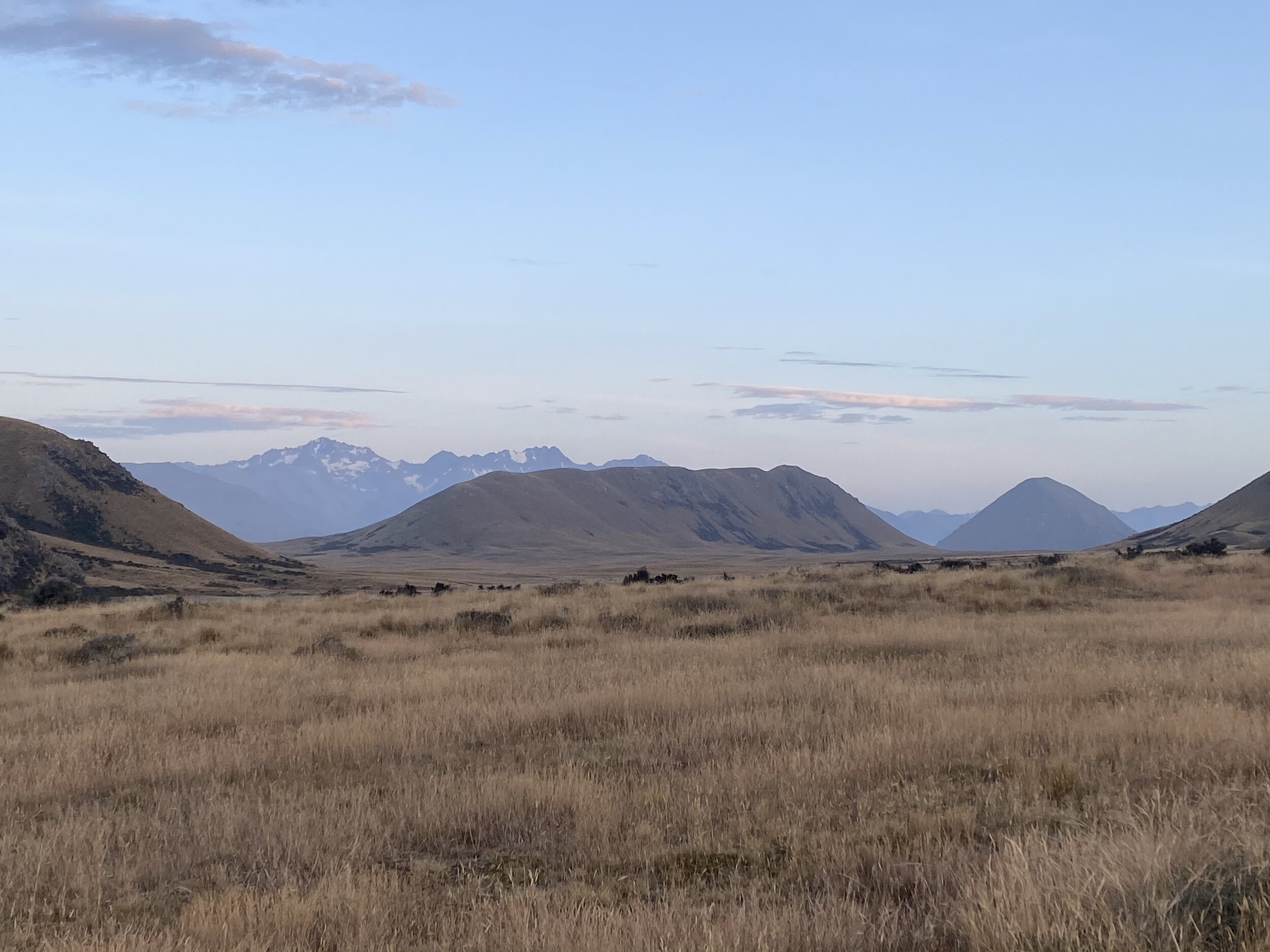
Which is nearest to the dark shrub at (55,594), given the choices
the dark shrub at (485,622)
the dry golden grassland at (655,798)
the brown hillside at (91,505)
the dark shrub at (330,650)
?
the dark shrub at (485,622)

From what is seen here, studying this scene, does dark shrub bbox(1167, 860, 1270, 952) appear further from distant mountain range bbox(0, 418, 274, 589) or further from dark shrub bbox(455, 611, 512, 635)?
distant mountain range bbox(0, 418, 274, 589)

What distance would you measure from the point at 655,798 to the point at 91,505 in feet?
322

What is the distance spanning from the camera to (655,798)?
7273mm

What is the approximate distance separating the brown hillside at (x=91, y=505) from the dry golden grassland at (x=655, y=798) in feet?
261

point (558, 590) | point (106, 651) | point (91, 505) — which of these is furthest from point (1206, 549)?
point (91, 505)

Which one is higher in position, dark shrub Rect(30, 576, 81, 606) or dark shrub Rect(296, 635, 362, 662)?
dark shrub Rect(296, 635, 362, 662)

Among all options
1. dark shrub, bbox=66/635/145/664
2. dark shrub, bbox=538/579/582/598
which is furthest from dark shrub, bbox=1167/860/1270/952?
dark shrub, bbox=538/579/582/598

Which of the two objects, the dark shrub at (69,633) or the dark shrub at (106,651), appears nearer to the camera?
the dark shrub at (106,651)

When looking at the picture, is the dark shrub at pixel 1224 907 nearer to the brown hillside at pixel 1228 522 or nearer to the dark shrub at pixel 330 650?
the dark shrub at pixel 330 650

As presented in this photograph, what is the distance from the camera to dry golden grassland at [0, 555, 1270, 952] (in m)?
4.63

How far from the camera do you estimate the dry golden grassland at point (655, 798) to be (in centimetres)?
463

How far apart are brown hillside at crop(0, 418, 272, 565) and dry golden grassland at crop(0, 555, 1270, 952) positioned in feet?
261

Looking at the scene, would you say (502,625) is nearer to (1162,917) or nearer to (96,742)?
(96,742)

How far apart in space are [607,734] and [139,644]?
12187mm
